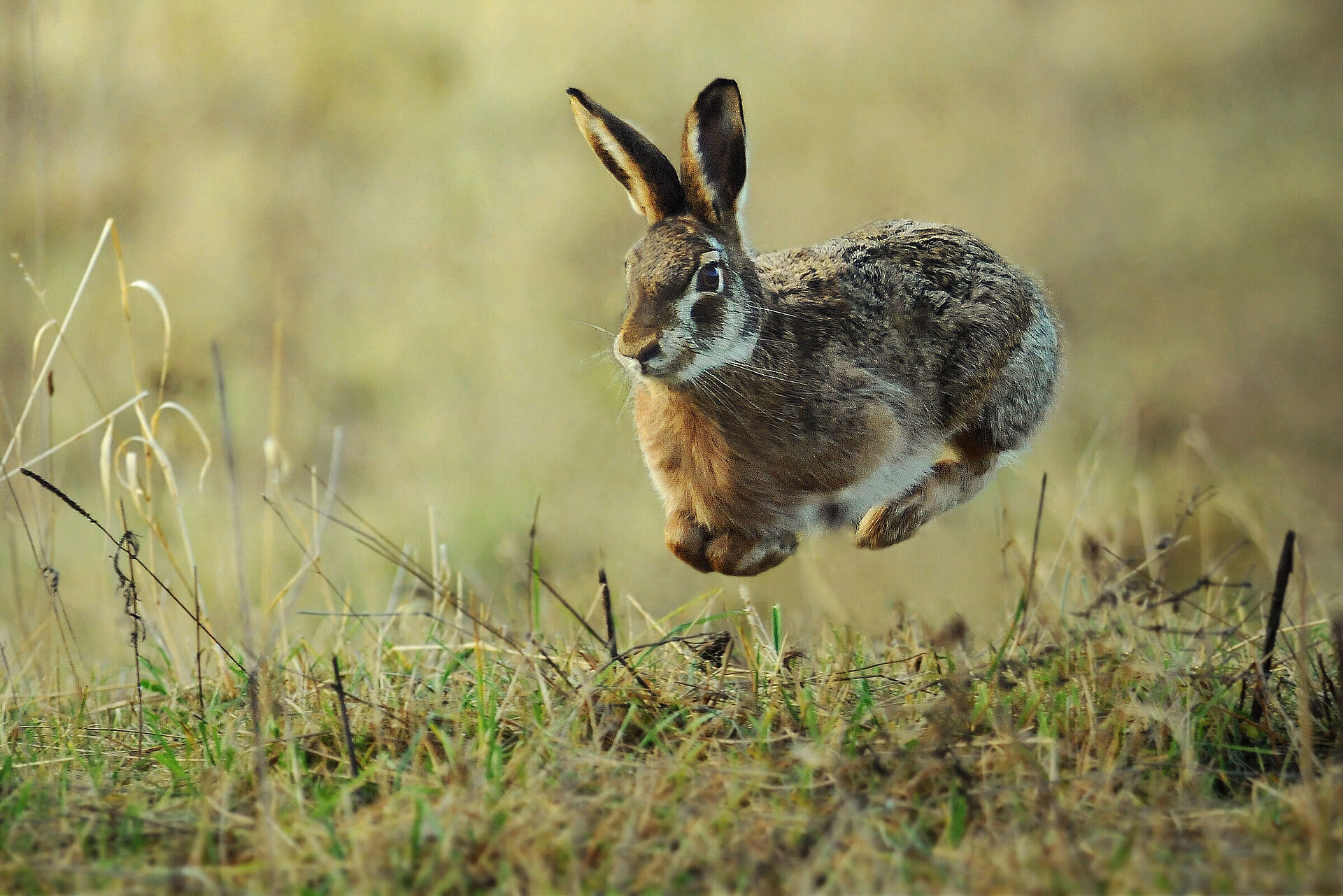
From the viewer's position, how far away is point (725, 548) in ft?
12.5

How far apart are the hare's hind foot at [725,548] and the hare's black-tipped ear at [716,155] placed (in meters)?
0.96

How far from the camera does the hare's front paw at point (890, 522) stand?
13.0 ft

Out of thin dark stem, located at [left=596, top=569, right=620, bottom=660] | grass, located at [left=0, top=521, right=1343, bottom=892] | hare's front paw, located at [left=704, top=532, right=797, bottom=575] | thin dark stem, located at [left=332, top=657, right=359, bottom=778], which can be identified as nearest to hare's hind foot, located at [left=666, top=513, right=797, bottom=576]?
hare's front paw, located at [left=704, top=532, right=797, bottom=575]

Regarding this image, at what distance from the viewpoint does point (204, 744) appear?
307 cm

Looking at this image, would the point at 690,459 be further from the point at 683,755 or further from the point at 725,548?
the point at 683,755

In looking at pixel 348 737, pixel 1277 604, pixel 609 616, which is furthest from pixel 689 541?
pixel 1277 604

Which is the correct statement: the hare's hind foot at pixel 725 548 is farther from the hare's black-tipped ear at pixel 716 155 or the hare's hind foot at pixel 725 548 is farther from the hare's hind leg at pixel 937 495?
the hare's black-tipped ear at pixel 716 155

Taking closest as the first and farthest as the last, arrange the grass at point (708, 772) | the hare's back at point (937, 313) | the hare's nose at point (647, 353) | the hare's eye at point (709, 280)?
the grass at point (708, 772) < the hare's nose at point (647, 353) < the hare's eye at point (709, 280) < the hare's back at point (937, 313)

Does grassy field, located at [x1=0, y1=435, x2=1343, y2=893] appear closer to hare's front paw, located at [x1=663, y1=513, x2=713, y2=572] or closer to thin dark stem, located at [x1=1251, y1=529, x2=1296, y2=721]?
thin dark stem, located at [x1=1251, y1=529, x2=1296, y2=721]

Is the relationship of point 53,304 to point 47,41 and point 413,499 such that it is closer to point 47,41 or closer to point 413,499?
point 47,41

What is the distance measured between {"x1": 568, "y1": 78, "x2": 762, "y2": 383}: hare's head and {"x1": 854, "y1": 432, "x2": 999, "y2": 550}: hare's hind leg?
82 cm

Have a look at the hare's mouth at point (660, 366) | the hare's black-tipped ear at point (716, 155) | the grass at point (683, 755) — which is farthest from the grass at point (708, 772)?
the hare's black-tipped ear at point (716, 155)

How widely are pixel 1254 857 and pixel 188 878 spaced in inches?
80.8

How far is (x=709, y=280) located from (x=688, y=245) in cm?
12
